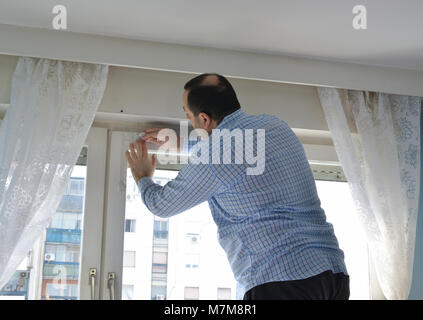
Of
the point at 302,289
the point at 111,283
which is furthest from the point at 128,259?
the point at 302,289

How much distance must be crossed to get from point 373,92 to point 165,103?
1127 millimetres

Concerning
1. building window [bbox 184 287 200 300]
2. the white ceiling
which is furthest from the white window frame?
the white ceiling

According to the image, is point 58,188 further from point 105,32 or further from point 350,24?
point 350,24

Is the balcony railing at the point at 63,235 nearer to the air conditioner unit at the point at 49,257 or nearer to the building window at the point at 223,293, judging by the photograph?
the air conditioner unit at the point at 49,257

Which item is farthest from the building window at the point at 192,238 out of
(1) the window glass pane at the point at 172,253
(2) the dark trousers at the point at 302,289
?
(2) the dark trousers at the point at 302,289

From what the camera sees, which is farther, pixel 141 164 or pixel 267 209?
pixel 141 164

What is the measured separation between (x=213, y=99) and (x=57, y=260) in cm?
108

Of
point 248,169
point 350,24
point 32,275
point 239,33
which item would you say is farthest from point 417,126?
point 32,275

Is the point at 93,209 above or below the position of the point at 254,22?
below

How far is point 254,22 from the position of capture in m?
2.14

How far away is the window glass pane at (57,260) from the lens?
7.00ft

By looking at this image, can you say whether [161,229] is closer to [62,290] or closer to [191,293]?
[191,293]

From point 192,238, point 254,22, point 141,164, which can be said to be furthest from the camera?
point 192,238

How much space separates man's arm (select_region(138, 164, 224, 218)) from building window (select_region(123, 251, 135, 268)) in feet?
2.60
